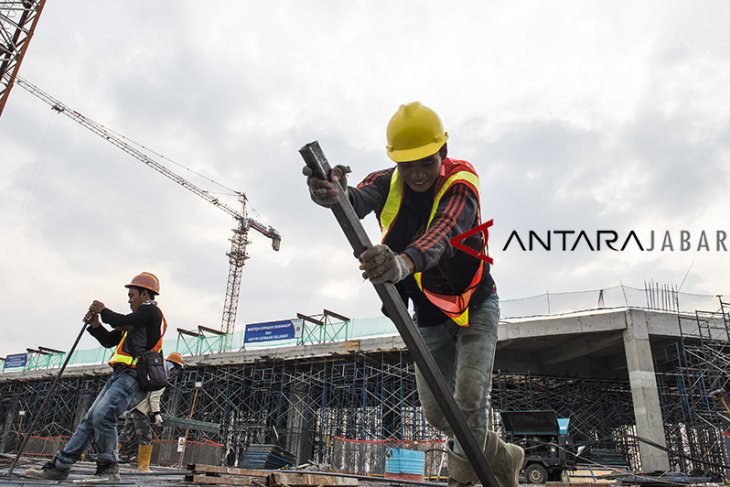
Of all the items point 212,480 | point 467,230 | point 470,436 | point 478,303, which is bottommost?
point 212,480

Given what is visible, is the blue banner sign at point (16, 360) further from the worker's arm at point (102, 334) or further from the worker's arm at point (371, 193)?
the worker's arm at point (371, 193)

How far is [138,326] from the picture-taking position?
14.7ft

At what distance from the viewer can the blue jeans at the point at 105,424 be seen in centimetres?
402

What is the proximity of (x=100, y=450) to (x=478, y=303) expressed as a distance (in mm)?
3426

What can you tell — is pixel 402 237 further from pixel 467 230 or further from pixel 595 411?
pixel 595 411

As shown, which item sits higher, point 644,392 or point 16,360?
point 16,360

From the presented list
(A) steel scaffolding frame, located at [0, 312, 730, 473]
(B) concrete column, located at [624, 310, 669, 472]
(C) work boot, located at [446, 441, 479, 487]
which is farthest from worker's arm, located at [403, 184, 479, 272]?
(A) steel scaffolding frame, located at [0, 312, 730, 473]

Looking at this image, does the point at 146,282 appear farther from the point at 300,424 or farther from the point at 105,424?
the point at 300,424

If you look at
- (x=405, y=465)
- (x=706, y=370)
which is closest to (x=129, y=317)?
(x=405, y=465)

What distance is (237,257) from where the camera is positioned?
197ft

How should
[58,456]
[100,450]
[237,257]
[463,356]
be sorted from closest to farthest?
1. [463,356]
2. [58,456]
3. [100,450]
4. [237,257]

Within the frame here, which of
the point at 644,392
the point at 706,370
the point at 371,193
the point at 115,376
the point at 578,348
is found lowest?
the point at 115,376

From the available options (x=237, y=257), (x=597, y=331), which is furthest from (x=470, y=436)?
(x=237, y=257)

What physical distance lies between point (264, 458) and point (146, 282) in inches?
406
